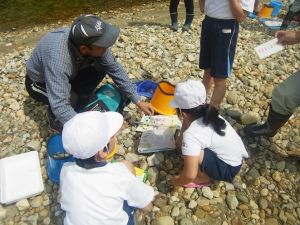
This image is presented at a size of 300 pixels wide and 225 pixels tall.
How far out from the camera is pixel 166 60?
5.03 m

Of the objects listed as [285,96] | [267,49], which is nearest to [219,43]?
[267,49]

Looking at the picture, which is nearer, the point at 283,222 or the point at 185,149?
the point at 185,149

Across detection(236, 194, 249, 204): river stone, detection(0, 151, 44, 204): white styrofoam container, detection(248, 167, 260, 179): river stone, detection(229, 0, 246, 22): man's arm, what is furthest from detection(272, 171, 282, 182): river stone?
detection(0, 151, 44, 204): white styrofoam container

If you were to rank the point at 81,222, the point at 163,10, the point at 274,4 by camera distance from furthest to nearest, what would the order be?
the point at 163,10
the point at 274,4
the point at 81,222

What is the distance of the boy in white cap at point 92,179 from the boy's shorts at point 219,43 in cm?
159

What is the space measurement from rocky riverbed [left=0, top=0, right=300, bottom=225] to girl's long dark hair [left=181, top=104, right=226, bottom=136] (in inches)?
29.1

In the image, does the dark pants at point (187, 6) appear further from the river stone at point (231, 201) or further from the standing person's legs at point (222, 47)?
the river stone at point (231, 201)

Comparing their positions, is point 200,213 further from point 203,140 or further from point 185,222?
point 203,140

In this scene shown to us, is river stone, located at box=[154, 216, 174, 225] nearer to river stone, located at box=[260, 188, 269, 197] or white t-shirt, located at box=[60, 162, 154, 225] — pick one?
white t-shirt, located at box=[60, 162, 154, 225]

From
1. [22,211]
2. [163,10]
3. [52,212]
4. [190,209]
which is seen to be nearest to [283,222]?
[190,209]

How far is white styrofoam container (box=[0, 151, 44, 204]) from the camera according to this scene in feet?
10.0

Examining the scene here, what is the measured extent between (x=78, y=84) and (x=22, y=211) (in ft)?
4.68

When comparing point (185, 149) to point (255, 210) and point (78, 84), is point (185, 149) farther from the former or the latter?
point (78, 84)

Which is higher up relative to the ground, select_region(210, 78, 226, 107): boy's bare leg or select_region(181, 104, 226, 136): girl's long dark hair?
select_region(181, 104, 226, 136): girl's long dark hair
